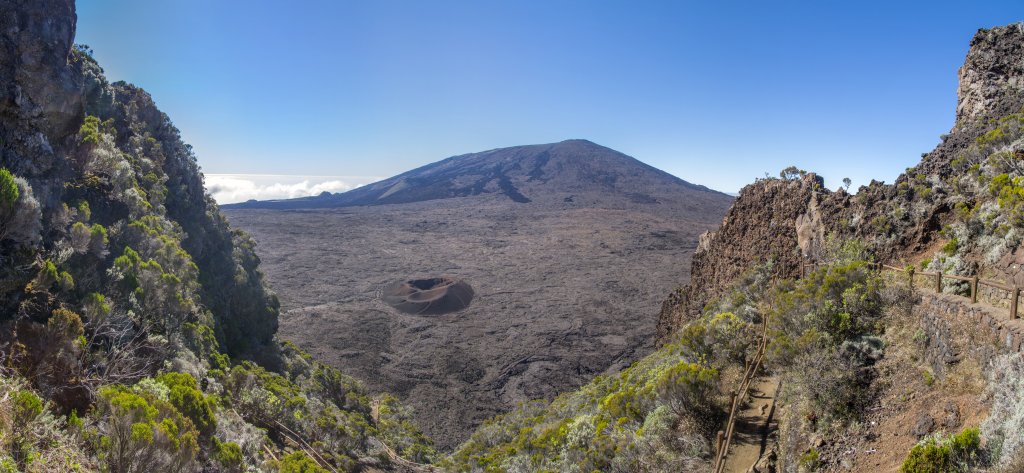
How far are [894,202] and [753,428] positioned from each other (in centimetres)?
542

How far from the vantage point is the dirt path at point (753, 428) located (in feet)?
21.0

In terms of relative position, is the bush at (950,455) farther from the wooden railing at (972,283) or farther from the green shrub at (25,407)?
the green shrub at (25,407)

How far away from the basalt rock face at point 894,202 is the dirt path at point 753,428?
3274 mm

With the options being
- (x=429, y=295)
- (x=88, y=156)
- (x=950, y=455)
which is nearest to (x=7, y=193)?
(x=88, y=156)

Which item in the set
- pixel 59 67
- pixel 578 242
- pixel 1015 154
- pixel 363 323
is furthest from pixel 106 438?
pixel 578 242

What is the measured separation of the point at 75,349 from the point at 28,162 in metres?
3.62

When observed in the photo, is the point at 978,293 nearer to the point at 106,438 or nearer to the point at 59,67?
the point at 106,438

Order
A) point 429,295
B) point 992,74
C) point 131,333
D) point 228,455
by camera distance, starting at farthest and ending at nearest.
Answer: point 429,295 → point 992,74 → point 131,333 → point 228,455

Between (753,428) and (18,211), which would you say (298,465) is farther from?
(753,428)

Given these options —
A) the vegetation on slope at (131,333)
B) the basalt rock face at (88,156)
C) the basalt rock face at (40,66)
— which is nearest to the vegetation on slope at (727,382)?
the vegetation on slope at (131,333)

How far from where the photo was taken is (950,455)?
3867 mm

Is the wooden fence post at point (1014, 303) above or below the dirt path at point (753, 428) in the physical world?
above

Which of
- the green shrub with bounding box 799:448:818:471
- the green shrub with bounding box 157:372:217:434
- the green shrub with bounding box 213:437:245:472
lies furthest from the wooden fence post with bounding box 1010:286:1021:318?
the green shrub with bounding box 157:372:217:434

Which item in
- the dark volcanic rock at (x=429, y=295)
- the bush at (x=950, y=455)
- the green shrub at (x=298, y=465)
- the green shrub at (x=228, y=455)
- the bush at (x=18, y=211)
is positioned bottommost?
the dark volcanic rock at (x=429, y=295)
